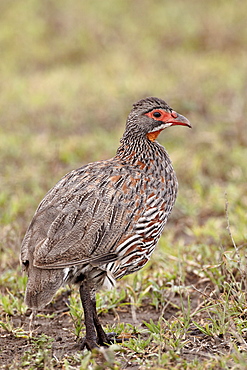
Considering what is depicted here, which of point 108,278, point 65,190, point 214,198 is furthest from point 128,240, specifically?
point 214,198

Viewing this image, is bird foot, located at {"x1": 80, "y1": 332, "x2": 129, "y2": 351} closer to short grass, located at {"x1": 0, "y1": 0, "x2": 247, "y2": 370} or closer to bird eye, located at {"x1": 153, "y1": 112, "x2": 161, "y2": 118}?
short grass, located at {"x1": 0, "y1": 0, "x2": 247, "y2": 370}

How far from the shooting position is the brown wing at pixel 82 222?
345 cm

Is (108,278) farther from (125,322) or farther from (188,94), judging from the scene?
(188,94)

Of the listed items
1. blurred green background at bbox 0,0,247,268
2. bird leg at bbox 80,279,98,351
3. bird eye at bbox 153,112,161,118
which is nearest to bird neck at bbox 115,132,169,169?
bird eye at bbox 153,112,161,118

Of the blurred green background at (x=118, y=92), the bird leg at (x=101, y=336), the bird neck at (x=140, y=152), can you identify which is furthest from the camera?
the blurred green background at (x=118, y=92)

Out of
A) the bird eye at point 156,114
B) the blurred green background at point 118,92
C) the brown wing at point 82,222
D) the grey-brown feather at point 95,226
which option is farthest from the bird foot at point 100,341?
the bird eye at point 156,114

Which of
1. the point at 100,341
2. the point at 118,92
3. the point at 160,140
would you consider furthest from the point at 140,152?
the point at 118,92

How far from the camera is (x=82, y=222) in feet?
11.6

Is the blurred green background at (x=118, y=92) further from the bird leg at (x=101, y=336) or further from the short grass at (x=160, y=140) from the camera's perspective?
the bird leg at (x=101, y=336)

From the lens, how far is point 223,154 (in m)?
7.51

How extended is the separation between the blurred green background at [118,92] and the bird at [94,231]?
56.5 inches

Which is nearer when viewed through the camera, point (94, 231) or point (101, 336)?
point (94, 231)

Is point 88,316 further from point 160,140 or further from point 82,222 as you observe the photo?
point 160,140

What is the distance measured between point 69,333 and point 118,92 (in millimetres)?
6964
